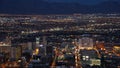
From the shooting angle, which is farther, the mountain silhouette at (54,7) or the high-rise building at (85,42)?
the mountain silhouette at (54,7)

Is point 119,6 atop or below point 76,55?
atop

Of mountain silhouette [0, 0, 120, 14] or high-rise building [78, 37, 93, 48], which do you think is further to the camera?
mountain silhouette [0, 0, 120, 14]

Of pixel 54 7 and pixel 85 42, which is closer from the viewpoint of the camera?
pixel 85 42

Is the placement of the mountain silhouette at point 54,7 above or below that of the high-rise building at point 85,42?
above

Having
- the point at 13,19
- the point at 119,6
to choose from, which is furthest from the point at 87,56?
the point at 119,6

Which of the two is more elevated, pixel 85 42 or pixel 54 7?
pixel 54 7

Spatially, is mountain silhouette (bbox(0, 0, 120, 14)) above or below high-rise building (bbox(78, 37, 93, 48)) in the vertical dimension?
above

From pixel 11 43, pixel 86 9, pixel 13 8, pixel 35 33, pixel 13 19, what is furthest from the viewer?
pixel 86 9

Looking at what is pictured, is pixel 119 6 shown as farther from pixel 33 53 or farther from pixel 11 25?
pixel 33 53
